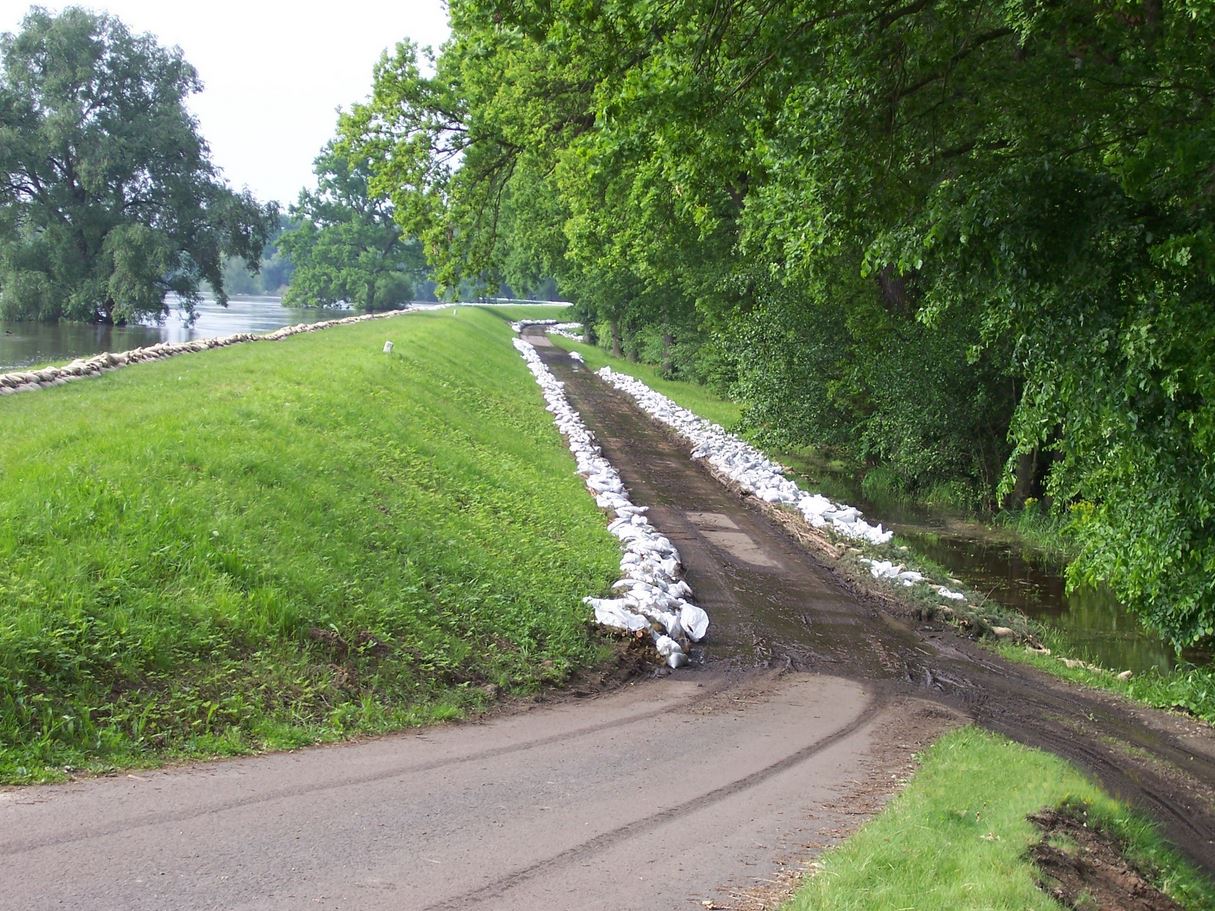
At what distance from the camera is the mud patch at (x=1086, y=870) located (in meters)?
5.26

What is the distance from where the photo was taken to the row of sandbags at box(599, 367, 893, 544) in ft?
55.4

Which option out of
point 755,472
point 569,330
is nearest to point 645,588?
point 755,472

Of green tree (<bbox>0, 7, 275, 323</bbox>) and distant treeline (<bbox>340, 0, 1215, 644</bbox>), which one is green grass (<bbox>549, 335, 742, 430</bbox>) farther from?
green tree (<bbox>0, 7, 275, 323</bbox>)

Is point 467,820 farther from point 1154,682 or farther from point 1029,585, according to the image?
point 1029,585

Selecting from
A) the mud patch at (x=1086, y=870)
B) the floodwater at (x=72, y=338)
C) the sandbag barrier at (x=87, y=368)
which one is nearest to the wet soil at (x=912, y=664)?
the mud patch at (x=1086, y=870)

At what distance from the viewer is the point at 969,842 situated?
18.2ft

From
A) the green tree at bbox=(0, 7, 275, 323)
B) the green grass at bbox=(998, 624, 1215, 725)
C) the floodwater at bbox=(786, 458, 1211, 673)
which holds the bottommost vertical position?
the floodwater at bbox=(786, 458, 1211, 673)

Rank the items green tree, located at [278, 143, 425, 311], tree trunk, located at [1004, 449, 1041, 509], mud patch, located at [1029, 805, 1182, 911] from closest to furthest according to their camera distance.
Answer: mud patch, located at [1029, 805, 1182, 911]
tree trunk, located at [1004, 449, 1041, 509]
green tree, located at [278, 143, 425, 311]

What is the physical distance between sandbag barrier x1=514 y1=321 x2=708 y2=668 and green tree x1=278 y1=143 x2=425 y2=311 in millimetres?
67489

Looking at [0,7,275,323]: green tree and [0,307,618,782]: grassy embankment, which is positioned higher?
[0,7,275,323]: green tree

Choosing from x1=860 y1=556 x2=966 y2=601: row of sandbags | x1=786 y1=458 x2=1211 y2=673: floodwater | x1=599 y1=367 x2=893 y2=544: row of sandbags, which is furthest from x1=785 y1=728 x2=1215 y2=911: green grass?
x1=599 y1=367 x2=893 y2=544: row of sandbags

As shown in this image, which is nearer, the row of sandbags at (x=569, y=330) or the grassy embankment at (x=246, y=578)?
the grassy embankment at (x=246, y=578)

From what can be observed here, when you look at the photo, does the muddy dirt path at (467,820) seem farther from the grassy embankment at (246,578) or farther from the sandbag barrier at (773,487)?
the sandbag barrier at (773,487)

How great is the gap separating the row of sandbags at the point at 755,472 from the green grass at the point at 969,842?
29.0ft
